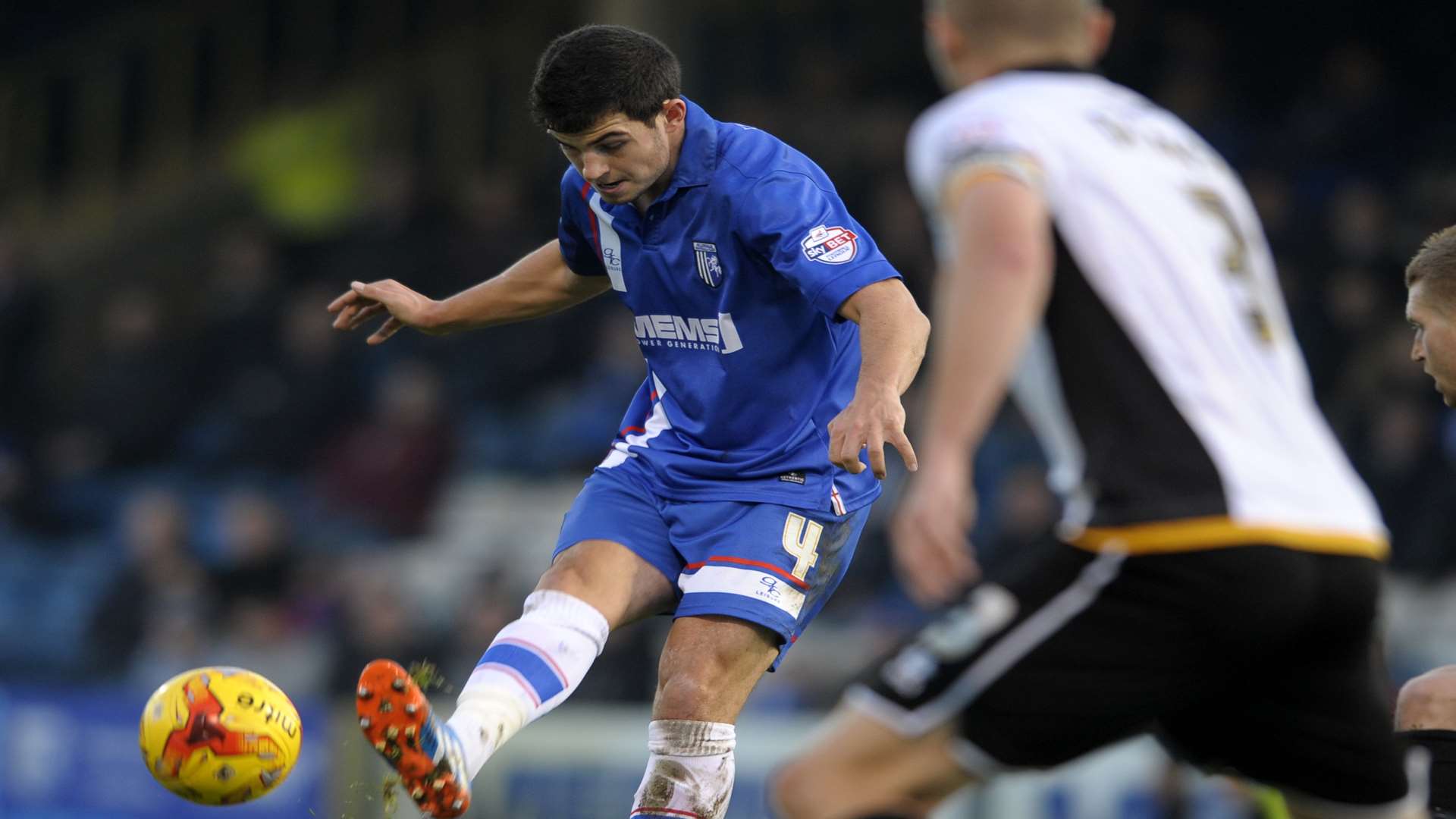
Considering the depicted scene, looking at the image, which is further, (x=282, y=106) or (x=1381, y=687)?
(x=282, y=106)

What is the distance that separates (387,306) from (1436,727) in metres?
3.01

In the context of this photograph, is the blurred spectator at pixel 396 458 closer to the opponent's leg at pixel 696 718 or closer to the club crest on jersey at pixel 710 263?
the club crest on jersey at pixel 710 263

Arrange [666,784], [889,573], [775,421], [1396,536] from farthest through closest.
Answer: [889,573]
[1396,536]
[775,421]
[666,784]

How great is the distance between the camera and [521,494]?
12.8 metres

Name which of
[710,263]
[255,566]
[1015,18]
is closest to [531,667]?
[710,263]

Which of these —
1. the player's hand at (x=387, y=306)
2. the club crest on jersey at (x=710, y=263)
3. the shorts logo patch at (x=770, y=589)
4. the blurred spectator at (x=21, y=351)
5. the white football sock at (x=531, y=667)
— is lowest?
the shorts logo patch at (x=770, y=589)

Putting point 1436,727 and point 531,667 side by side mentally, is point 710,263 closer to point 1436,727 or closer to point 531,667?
point 531,667

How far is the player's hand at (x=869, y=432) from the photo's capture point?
12.1 feet

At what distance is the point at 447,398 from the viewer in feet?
43.3

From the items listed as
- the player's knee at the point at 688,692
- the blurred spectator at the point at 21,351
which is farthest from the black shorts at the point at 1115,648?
the blurred spectator at the point at 21,351

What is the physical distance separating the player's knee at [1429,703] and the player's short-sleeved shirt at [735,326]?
1427mm

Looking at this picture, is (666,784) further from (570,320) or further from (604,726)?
(570,320)

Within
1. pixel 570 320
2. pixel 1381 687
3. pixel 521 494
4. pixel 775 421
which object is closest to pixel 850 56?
pixel 570 320

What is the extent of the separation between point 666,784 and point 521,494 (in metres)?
8.50
